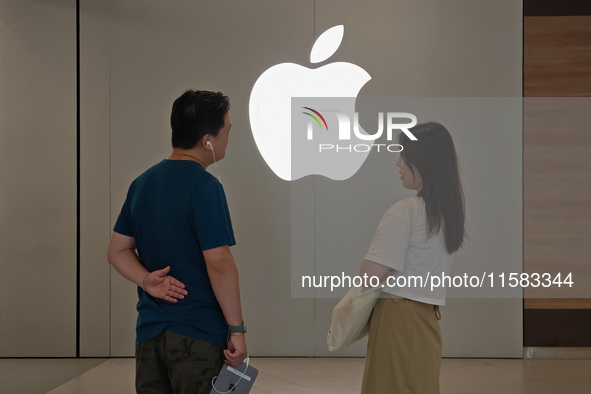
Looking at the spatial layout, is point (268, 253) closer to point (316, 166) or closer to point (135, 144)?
point (316, 166)

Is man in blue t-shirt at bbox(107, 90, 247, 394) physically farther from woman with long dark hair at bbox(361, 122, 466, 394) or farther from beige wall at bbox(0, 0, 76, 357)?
beige wall at bbox(0, 0, 76, 357)

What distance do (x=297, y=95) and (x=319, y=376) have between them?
1.92 metres

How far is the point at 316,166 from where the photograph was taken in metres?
4.86

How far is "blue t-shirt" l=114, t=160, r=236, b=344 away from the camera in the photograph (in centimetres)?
180

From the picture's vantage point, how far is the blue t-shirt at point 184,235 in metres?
1.80

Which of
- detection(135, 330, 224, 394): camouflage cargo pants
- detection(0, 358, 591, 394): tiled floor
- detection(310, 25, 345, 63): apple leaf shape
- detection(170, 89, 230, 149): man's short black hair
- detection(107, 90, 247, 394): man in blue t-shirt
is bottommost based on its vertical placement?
detection(0, 358, 591, 394): tiled floor

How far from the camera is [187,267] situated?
1.85 m

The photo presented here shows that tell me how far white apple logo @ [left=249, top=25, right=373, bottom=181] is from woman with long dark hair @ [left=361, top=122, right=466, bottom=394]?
2495 millimetres

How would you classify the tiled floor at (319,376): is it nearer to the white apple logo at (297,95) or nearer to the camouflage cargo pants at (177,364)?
the white apple logo at (297,95)

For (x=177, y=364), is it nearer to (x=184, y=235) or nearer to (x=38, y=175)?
(x=184, y=235)

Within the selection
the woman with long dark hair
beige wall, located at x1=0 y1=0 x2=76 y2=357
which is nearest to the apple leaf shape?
beige wall, located at x1=0 y1=0 x2=76 y2=357

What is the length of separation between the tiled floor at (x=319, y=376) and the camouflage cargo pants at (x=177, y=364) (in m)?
2.16

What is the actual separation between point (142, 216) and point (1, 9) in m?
3.11

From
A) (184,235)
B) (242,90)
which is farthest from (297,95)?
(184,235)
